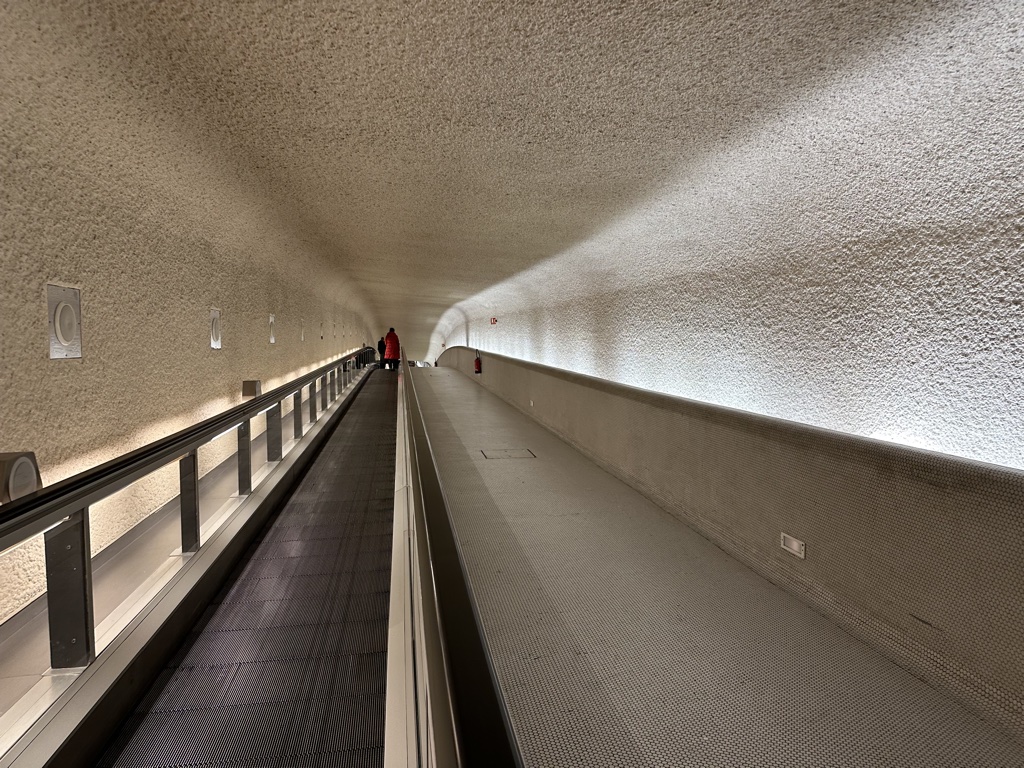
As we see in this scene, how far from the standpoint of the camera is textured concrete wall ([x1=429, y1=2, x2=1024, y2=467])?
207 cm

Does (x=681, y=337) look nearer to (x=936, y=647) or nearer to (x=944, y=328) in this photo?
(x=944, y=328)

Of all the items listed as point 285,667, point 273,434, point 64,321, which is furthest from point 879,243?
point 273,434

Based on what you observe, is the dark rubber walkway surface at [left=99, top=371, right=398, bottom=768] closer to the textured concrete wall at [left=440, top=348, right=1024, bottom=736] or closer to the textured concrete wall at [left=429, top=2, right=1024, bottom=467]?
the textured concrete wall at [left=440, top=348, right=1024, bottom=736]

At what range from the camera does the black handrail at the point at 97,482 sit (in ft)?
4.71

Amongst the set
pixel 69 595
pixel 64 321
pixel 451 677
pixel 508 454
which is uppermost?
pixel 64 321

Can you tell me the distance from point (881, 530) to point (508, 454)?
414 centimetres

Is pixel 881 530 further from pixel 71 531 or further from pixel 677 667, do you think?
pixel 71 531

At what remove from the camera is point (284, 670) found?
202 cm

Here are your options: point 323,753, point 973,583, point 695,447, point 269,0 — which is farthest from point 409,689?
point 695,447

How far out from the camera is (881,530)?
7.52ft

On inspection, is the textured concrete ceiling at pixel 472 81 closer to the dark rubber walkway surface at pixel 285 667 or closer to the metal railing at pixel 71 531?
the metal railing at pixel 71 531

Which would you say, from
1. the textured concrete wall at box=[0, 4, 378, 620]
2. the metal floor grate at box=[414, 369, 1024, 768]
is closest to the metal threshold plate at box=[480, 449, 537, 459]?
the metal floor grate at box=[414, 369, 1024, 768]

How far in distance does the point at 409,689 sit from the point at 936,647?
2.17m

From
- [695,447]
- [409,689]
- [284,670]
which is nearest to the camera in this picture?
[409,689]
